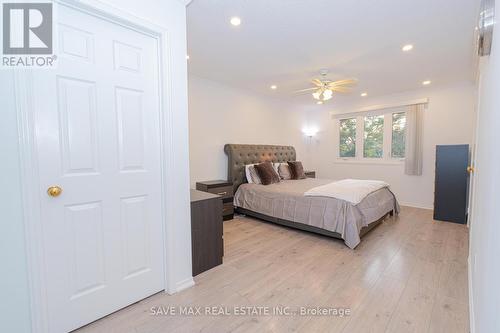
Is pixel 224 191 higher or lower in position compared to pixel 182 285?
higher

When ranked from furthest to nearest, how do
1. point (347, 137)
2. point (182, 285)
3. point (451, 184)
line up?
1. point (347, 137)
2. point (451, 184)
3. point (182, 285)

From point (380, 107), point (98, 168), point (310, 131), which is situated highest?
point (380, 107)

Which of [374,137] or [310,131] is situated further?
[310,131]

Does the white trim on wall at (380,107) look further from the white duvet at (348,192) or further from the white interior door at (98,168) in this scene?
the white interior door at (98,168)

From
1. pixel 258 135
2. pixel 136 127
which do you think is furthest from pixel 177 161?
pixel 258 135

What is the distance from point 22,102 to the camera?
4.09 ft

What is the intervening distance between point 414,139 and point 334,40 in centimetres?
323

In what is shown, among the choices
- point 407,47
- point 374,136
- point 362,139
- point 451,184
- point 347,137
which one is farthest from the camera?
point 347,137

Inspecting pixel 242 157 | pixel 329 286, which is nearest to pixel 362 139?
pixel 242 157

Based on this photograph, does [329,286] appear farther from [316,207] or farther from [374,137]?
[374,137]

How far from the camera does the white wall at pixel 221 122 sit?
3.90 meters

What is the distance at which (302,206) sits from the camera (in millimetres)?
3148

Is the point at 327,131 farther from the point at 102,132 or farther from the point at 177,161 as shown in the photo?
the point at 102,132

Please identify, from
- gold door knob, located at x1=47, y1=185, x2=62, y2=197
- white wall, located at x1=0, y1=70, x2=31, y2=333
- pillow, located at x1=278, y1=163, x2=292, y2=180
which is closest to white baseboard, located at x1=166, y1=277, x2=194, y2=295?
white wall, located at x1=0, y1=70, x2=31, y2=333
